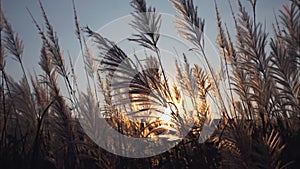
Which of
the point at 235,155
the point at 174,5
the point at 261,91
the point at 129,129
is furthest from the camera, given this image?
the point at 129,129

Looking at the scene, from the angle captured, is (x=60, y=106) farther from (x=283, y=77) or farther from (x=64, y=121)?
(x=283, y=77)

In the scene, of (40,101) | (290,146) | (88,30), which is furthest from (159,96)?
(40,101)

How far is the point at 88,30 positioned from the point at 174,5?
2.41 ft

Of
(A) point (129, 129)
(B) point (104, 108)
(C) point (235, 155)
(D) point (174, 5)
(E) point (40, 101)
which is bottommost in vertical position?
(C) point (235, 155)

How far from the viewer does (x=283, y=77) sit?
2.11 m

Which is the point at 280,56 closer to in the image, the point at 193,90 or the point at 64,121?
the point at 64,121

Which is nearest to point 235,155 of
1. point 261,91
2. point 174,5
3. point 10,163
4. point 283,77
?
point 261,91

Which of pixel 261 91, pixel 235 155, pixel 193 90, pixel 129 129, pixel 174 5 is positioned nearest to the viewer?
pixel 235 155

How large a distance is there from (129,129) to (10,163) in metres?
1.06

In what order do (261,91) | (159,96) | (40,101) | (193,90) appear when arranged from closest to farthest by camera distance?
(159,96) → (261,91) → (40,101) → (193,90)

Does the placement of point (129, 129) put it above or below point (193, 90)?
below

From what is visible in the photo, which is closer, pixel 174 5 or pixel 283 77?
pixel 283 77

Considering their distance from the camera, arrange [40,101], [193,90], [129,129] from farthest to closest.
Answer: [193,90], [40,101], [129,129]

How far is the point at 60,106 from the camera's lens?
2.40 meters
